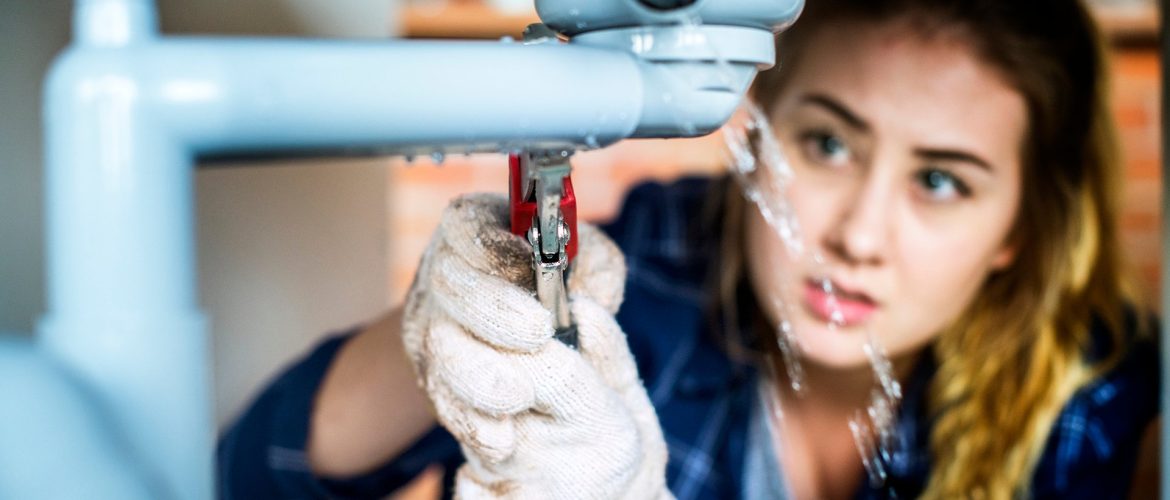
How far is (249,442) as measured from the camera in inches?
A: 30.8

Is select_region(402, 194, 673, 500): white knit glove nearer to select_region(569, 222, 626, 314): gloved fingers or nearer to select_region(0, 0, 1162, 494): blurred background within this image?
select_region(569, 222, 626, 314): gloved fingers

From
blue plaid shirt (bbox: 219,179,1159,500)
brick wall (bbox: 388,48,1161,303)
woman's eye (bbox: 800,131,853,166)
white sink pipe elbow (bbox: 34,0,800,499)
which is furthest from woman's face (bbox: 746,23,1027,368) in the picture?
brick wall (bbox: 388,48,1161,303)

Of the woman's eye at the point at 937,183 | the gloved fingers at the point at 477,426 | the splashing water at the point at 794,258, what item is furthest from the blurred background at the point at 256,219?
the woman's eye at the point at 937,183

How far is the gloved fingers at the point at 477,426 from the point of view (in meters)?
0.44

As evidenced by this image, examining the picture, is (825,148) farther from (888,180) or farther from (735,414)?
(735,414)

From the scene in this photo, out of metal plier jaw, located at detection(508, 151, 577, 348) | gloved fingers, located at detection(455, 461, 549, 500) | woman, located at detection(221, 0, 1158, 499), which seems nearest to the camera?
metal plier jaw, located at detection(508, 151, 577, 348)

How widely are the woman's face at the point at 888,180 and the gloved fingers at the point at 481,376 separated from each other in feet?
1.41

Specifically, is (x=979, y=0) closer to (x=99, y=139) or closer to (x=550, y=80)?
(x=550, y=80)

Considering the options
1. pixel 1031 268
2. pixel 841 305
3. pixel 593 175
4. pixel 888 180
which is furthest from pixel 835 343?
pixel 593 175

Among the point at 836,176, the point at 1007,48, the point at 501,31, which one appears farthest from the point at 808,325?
the point at 501,31

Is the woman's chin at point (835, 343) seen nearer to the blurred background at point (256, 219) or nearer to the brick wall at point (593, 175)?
the blurred background at point (256, 219)

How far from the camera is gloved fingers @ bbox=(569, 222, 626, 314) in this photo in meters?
0.47

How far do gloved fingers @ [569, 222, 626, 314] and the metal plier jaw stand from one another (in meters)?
0.03

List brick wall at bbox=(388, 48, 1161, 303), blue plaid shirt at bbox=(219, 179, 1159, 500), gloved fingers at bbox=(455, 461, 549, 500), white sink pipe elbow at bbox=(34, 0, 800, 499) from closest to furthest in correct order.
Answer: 1. white sink pipe elbow at bbox=(34, 0, 800, 499)
2. gloved fingers at bbox=(455, 461, 549, 500)
3. blue plaid shirt at bbox=(219, 179, 1159, 500)
4. brick wall at bbox=(388, 48, 1161, 303)
